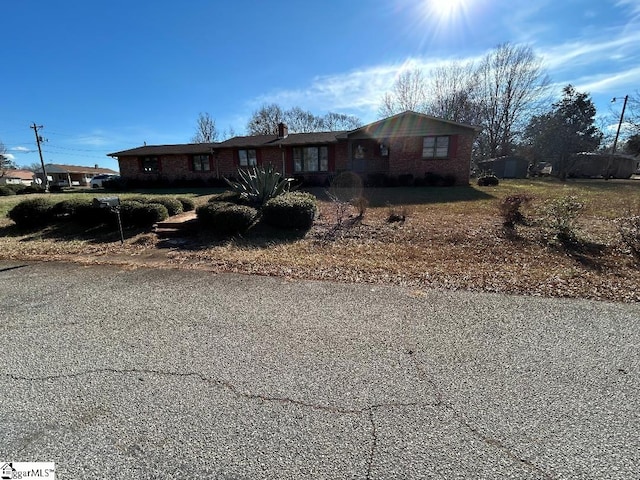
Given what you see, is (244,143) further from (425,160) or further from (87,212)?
(87,212)

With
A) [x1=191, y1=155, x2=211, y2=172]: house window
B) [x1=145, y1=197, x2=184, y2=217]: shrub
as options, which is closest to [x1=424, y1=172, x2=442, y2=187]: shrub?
[x1=145, y1=197, x2=184, y2=217]: shrub

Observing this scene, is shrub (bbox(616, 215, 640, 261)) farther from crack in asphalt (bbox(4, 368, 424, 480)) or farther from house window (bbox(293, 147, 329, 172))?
house window (bbox(293, 147, 329, 172))

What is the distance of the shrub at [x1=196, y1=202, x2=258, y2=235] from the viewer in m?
7.40

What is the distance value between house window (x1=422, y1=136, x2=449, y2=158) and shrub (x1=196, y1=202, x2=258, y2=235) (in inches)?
518

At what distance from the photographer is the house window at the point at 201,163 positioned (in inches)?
872

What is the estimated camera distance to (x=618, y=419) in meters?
1.96

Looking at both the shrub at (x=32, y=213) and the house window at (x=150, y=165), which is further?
the house window at (x=150, y=165)

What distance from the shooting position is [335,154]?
19609 millimetres

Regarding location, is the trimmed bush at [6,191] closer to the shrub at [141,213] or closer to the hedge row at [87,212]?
the hedge row at [87,212]

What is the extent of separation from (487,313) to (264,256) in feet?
13.1

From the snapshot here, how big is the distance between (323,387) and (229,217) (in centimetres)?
582

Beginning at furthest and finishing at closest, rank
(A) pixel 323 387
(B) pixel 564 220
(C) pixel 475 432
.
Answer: (B) pixel 564 220 → (A) pixel 323 387 → (C) pixel 475 432

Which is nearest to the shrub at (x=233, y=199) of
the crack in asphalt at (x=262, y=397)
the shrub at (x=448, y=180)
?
the crack in asphalt at (x=262, y=397)

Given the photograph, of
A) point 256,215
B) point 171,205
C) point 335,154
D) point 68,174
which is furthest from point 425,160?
point 68,174
